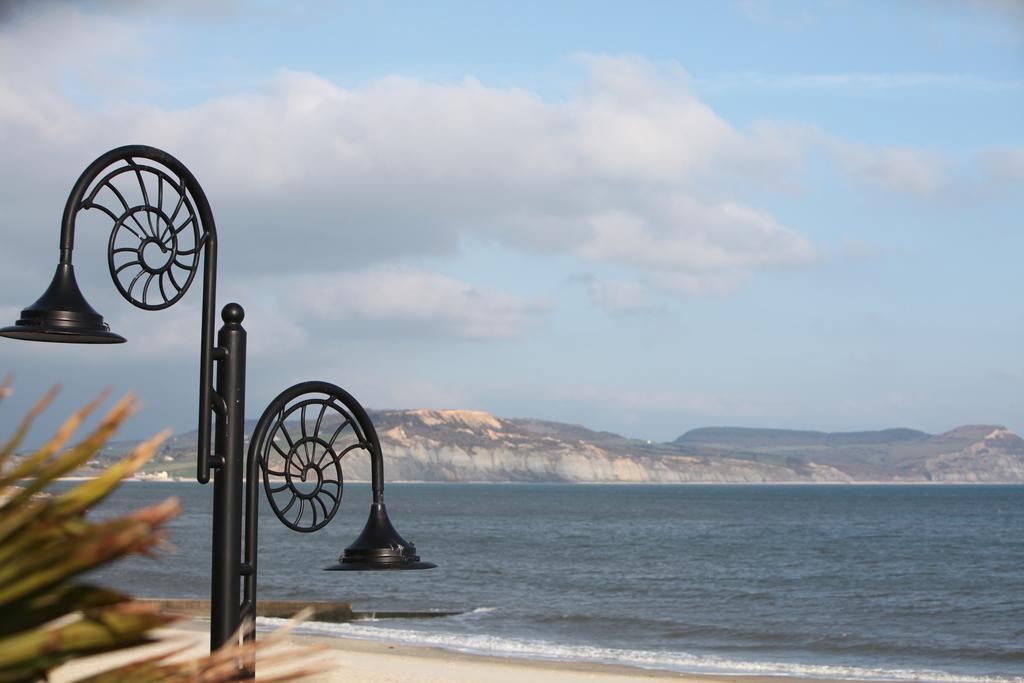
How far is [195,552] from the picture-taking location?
6297 cm

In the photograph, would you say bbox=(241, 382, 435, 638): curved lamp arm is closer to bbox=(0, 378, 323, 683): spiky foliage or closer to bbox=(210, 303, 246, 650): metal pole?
bbox=(210, 303, 246, 650): metal pole

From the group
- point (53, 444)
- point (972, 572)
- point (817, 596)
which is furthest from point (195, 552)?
point (53, 444)

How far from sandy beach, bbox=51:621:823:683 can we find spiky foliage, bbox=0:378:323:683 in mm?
16996

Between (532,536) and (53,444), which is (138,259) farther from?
(532,536)

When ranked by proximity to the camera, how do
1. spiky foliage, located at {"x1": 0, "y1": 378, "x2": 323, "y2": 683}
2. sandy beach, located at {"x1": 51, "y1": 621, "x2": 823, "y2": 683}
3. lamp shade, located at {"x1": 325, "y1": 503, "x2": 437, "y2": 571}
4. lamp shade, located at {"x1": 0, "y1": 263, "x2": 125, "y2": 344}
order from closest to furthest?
1. spiky foliage, located at {"x1": 0, "y1": 378, "x2": 323, "y2": 683}
2. lamp shade, located at {"x1": 0, "y1": 263, "x2": 125, "y2": 344}
3. lamp shade, located at {"x1": 325, "y1": 503, "x2": 437, "y2": 571}
4. sandy beach, located at {"x1": 51, "y1": 621, "x2": 823, "y2": 683}

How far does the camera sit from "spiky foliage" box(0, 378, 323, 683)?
1392 millimetres

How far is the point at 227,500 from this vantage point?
5.48m

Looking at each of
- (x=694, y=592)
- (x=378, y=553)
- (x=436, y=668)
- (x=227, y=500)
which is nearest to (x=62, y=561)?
(x=227, y=500)

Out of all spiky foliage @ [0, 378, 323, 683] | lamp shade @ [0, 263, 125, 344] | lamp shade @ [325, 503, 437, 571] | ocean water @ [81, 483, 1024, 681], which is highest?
lamp shade @ [0, 263, 125, 344]

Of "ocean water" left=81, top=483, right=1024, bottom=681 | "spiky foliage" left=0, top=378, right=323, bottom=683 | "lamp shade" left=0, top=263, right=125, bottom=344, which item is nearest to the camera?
"spiky foliage" left=0, top=378, right=323, bottom=683

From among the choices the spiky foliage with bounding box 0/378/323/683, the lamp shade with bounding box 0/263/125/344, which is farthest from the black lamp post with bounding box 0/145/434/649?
the spiky foliage with bounding box 0/378/323/683

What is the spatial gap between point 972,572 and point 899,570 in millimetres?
3156

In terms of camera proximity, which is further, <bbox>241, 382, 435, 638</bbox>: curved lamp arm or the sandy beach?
the sandy beach

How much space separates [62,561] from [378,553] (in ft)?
16.8
